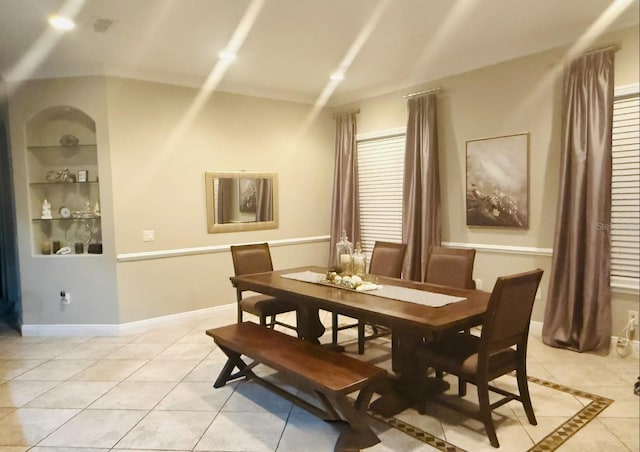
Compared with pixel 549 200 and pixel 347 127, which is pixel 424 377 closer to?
pixel 549 200

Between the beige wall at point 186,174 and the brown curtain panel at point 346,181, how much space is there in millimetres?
341

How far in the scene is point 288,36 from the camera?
3.70 metres

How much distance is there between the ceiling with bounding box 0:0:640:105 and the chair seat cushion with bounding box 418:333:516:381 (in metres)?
2.40

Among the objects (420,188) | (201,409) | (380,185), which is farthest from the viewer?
(380,185)

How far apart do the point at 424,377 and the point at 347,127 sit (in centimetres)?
378

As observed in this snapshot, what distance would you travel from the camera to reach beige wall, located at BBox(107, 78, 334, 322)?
14.7 feet

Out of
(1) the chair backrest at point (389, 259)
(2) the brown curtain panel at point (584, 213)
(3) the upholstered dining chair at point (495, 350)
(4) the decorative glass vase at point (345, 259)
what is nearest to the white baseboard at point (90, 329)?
(4) the decorative glass vase at point (345, 259)

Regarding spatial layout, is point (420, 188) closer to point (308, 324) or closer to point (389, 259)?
point (389, 259)

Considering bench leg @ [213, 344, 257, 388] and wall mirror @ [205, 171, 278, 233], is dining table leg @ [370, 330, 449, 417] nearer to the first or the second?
bench leg @ [213, 344, 257, 388]

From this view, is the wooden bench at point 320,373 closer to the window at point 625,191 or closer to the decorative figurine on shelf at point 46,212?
the window at point 625,191

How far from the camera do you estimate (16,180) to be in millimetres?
4414

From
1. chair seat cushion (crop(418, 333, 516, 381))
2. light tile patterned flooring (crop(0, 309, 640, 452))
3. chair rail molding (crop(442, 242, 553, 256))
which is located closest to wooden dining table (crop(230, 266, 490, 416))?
chair seat cushion (crop(418, 333, 516, 381))

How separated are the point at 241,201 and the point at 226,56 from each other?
177 centimetres

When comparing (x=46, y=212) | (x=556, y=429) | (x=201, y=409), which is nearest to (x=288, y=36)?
(x=201, y=409)
